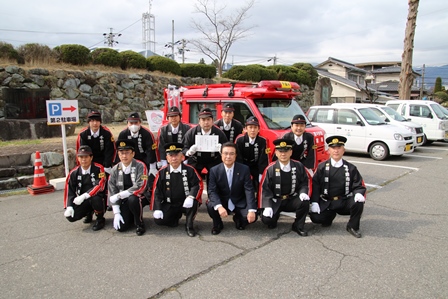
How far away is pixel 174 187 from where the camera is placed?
448 cm

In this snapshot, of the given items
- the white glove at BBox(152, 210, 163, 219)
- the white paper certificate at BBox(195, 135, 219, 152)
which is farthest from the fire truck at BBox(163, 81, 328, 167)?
the white glove at BBox(152, 210, 163, 219)

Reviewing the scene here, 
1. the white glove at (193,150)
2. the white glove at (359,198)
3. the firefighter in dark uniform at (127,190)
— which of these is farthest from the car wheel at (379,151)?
the firefighter in dark uniform at (127,190)

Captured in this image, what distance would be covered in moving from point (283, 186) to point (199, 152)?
156 centimetres

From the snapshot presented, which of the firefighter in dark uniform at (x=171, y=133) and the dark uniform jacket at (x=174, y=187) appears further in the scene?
the firefighter in dark uniform at (x=171, y=133)

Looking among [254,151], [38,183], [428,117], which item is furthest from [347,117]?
[38,183]

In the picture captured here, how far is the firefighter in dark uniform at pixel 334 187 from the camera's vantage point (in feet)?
14.3

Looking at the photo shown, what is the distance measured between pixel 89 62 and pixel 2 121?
577 cm

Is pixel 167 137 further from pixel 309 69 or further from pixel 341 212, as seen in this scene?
pixel 309 69

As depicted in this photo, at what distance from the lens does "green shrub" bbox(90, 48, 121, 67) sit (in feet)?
47.3

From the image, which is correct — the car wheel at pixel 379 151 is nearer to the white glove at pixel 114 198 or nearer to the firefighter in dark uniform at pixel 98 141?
the firefighter in dark uniform at pixel 98 141

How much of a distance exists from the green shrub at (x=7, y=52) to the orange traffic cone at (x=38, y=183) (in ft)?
25.8

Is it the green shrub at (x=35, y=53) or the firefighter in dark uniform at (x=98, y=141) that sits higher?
the green shrub at (x=35, y=53)

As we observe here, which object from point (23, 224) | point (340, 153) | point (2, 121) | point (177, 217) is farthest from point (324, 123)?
point (2, 121)

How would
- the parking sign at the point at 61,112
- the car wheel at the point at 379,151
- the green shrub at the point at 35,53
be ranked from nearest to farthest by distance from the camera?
the parking sign at the point at 61,112, the car wheel at the point at 379,151, the green shrub at the point at 35,53
